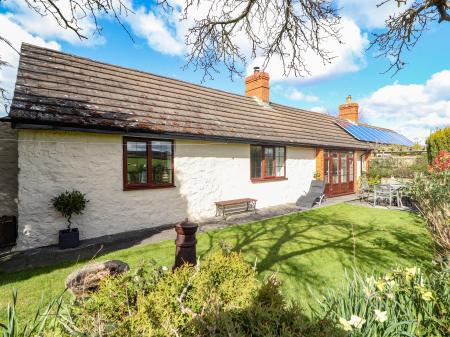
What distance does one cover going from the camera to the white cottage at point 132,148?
6445mm

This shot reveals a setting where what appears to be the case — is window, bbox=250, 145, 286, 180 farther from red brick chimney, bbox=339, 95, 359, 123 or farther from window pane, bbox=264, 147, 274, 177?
red brick chimney, bbox=339, 95, 359, 123

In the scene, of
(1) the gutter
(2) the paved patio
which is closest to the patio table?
(1) the gutter

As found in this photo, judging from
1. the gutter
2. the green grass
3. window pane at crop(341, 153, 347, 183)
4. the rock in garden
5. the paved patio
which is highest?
the gutter

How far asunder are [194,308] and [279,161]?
37.5ft

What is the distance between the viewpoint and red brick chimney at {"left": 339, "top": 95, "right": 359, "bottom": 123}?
2200 cm

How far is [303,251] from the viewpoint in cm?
606

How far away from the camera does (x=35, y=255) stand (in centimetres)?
588

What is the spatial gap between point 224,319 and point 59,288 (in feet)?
13.5

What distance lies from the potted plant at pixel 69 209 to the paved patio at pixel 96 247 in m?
0.21

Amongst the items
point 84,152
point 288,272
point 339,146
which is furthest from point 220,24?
point 339,146

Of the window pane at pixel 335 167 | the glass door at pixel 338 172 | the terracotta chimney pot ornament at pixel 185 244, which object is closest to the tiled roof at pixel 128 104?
the glass door at pixel 338 172

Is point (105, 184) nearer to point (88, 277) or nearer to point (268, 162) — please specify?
point (88, 277)

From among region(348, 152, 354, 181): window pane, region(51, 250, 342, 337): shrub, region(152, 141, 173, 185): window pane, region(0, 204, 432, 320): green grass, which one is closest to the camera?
region(51, 250, 342, 337): shrub

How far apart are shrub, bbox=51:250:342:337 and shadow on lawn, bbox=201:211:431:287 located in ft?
8.76
